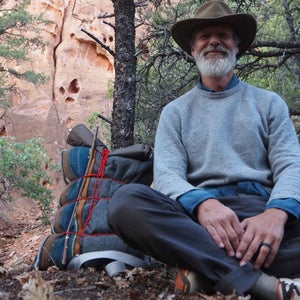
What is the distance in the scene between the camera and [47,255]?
3.25m

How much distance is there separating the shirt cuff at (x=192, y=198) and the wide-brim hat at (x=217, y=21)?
1.12m

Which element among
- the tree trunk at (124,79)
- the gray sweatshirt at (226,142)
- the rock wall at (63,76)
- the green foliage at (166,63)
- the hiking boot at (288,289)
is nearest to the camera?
the hiking boot at (288,289)

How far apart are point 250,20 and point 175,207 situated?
4.49ft

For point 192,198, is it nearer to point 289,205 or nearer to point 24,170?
point 289,205

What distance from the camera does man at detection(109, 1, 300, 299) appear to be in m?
2.41

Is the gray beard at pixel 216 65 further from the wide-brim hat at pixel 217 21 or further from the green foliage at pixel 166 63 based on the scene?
the green foliage at pixel 166 63

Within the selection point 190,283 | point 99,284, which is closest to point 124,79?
point 99,284

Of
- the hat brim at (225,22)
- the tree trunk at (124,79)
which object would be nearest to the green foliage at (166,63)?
the tree trunk at (124,79)

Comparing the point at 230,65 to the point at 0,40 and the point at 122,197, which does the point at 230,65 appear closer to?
the point at 122,197

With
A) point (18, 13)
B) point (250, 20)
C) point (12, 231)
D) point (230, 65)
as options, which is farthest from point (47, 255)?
point (18, 13)

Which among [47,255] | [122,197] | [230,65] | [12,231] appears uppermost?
[230,65]

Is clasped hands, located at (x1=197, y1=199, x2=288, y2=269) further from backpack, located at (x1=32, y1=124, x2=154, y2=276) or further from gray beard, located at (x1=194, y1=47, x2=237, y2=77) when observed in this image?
gray beard, located at (x1=194, y1=47, x2=237, y2=77)

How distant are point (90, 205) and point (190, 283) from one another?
1.17 metres

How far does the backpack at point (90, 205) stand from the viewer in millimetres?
3125
